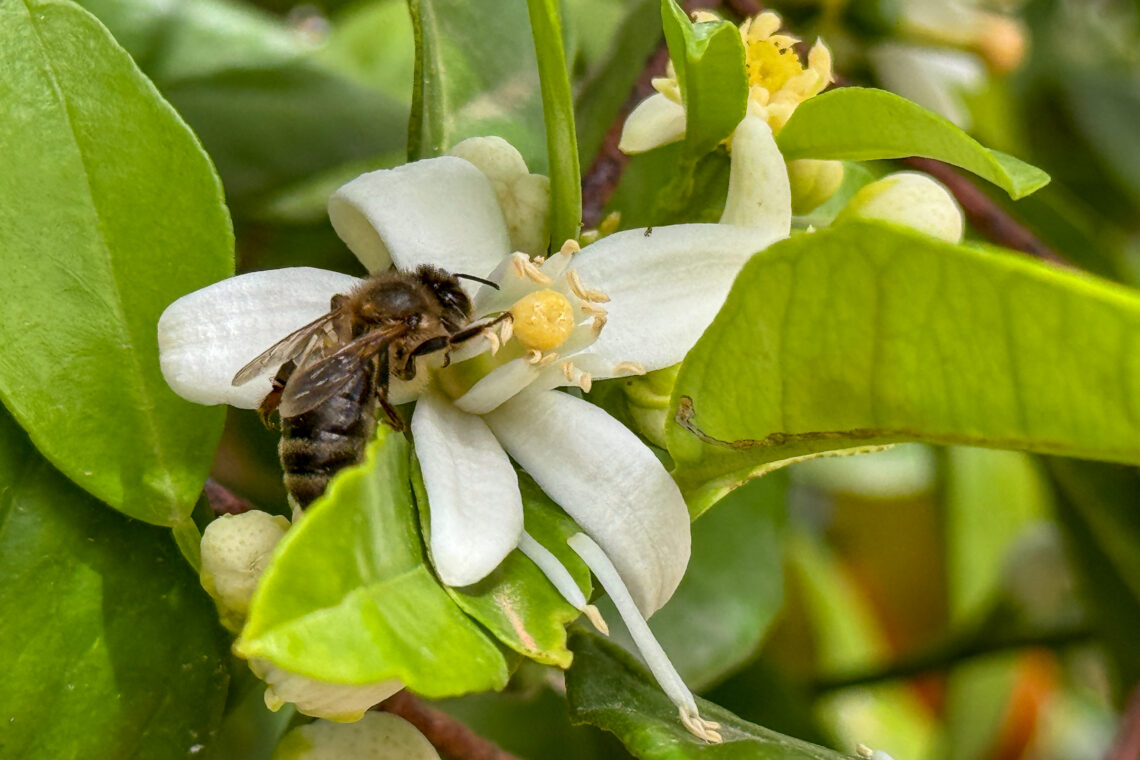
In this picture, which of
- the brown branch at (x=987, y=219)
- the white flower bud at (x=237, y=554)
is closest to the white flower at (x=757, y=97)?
the white flower bud at (x=237, y=554)

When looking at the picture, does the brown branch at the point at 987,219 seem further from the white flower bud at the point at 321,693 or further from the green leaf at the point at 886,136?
the white flower bud at the point at 321,693

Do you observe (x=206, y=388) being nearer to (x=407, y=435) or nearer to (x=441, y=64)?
(x=407, y=435)

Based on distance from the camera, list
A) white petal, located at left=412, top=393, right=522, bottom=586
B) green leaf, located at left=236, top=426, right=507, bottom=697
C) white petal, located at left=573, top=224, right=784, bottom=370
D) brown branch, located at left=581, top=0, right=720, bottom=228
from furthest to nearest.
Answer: brown branch, located at left=581, top=0, right=720, bottom=228 → white petal, located at left=573, top=224, right=784, bottom=370 → white petal, located at left=412, top=393, right=522, bottom=586 → green leaf, located at left=236, top=426, right=507, bottom=697

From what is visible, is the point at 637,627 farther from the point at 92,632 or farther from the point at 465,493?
the point at 92,632

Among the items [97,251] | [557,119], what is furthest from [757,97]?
[97,251]

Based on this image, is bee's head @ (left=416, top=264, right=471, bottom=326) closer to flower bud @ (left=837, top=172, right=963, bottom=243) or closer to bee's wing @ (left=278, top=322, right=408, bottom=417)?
bee's wing @ (left=278, top=322, right=408, bottom=417)

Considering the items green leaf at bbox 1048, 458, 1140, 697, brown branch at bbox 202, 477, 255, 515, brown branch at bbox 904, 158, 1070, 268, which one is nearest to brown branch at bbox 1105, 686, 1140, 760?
green leaf at bbox 1048, 458, 1140, 697
